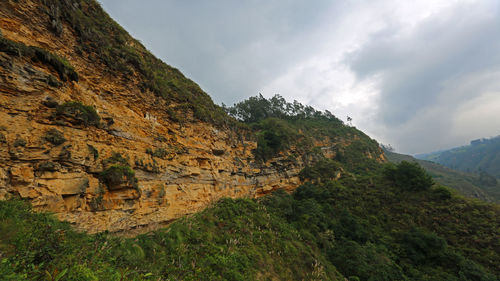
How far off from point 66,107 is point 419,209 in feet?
82.9

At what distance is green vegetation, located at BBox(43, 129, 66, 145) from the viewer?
5500mm

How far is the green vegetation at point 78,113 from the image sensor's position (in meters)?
6.03

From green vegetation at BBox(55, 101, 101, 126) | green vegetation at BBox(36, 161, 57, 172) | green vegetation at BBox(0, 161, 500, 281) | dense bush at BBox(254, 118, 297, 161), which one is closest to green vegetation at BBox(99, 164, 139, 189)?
green vegetation at BBox(0, 161, 500, 281)

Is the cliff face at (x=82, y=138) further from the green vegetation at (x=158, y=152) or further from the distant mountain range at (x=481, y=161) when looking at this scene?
the distant mountain range at (x=481, y=161)

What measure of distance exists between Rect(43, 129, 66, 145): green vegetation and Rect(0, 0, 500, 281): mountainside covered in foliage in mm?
51

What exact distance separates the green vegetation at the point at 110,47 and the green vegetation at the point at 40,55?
1731 millimetres

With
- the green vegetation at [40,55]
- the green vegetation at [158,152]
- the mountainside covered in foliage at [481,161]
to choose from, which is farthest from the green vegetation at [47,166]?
the mountainside covered in foliage at [481,161]

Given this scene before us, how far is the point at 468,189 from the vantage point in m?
37.8

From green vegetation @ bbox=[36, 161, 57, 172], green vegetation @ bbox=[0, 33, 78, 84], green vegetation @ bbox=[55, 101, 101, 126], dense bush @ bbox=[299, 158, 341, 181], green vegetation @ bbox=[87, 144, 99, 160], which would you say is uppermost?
green vegetation @ bbox=[0, 33, 78, 84]

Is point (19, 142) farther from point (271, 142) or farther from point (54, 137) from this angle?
point (271, 142)

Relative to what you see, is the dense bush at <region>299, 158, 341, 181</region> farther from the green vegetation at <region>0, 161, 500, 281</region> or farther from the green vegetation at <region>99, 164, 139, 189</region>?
the green vegetation at <region>99, 164, 139, 189</region>

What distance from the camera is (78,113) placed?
251 inches

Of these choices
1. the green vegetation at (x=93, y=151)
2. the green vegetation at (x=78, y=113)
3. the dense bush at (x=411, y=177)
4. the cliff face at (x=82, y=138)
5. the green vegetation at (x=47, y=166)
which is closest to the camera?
the cliff face at (x=82, y=138)

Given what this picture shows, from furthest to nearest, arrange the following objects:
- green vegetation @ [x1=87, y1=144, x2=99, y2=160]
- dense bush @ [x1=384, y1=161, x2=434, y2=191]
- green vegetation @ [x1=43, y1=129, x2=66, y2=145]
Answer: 1. dense bush @ [x1=384, y1=161, x2=434, y2=191]
2. green vegetation @ [x1=87, y1=144, x2=99, y2=160]
3. green vegetation @ [x1=43, y1=129, x2=66, y2=145]
